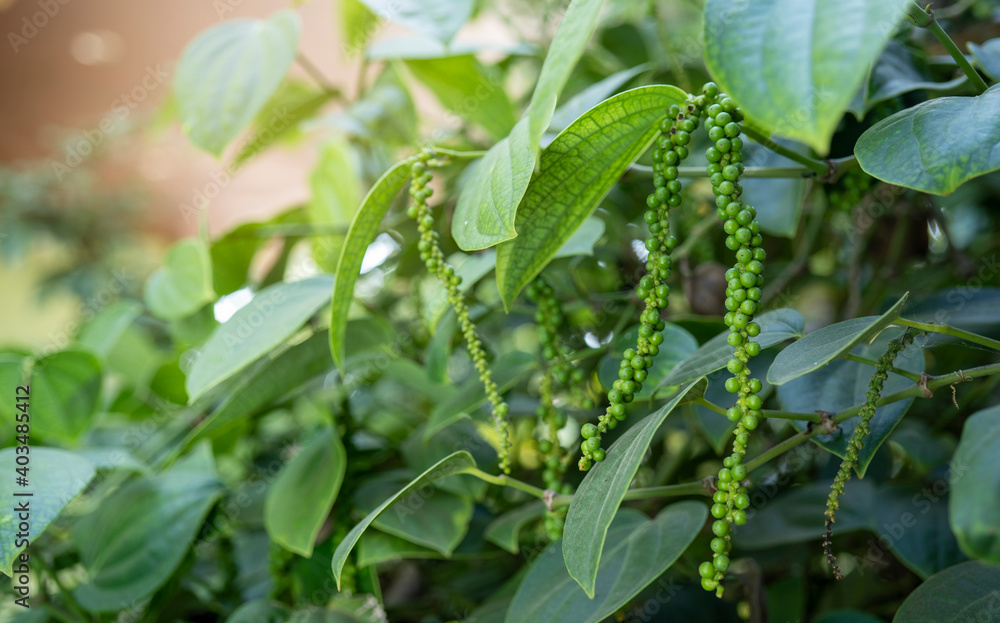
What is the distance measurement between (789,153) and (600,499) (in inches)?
6.7

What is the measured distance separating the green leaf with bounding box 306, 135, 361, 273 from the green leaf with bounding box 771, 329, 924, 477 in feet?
Answer: 1.20

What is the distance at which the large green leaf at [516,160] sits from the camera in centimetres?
22

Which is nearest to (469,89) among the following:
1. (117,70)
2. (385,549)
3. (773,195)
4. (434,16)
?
(434,16)

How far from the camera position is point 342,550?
11.0 inches

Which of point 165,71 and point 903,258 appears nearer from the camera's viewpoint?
point 903,258

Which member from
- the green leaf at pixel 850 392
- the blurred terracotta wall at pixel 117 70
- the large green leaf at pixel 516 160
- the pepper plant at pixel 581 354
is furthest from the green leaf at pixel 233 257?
the blurred terracotta wall at pixel 117 70

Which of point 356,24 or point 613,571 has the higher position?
point 356,24

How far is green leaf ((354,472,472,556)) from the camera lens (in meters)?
0.41

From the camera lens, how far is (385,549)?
43cm

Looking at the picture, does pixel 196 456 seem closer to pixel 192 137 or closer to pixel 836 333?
pixel 192 137

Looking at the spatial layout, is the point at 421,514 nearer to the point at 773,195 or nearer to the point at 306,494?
the point at 306,494

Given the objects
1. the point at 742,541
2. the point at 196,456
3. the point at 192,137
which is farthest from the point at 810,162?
the point at 196,456

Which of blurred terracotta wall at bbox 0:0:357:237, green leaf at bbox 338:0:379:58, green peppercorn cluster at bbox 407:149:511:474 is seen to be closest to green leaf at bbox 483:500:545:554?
green peppercorn cluster at bbox 407:149:511:474

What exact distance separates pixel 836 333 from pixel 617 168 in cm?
11
